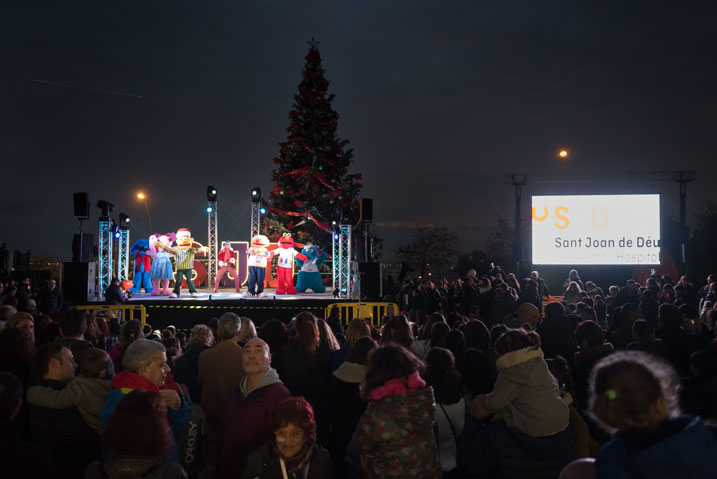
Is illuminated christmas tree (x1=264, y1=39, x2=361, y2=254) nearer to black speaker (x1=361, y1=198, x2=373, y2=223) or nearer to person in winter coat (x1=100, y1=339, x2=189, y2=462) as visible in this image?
black speaker (x1=361, y1=198, x2=373, y2=223)

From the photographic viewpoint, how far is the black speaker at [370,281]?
15.2 metres

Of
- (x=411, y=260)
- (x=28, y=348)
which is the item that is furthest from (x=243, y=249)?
(x=28, y=348)

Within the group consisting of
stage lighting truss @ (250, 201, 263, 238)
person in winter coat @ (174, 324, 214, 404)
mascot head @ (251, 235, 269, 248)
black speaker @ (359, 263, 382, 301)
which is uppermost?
stage lighting truss @ (250, 201, 263, 238)

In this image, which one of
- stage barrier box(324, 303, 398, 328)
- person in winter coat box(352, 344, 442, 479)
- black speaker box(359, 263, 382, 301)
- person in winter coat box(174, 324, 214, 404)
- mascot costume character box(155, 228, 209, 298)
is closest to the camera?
person in winter coat box(352, 344, 442, 479)

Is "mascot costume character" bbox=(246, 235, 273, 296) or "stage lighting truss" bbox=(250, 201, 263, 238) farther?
"stage lighting truss" bbox=(250, 201, 263, 238)

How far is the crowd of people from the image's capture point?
Answer: 1.97m

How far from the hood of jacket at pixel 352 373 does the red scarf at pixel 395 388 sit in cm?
106

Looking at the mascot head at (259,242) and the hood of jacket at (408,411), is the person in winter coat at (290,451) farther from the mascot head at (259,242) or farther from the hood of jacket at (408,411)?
the mascot head at (259,242)

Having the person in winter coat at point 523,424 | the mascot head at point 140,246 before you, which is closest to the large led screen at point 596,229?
the mascot head at point 140,246

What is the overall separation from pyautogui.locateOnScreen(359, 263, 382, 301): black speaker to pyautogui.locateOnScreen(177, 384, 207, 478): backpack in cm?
1177

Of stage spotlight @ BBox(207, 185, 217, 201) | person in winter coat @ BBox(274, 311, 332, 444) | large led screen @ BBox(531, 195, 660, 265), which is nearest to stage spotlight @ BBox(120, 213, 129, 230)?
stage spotlight @ BBox(207, 185, 217, 201)

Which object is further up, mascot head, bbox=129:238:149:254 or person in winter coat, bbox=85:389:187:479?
mascot head, bbox=129:238:149:254

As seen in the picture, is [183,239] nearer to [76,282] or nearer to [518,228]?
[76,282]

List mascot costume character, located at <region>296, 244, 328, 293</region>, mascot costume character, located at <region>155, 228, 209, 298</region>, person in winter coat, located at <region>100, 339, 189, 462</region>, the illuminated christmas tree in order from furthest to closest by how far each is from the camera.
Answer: the illuminated christmas tree → mascot costume character, located at <region>296, 244, 328, 293</region> → mascot costume character, located at <region>155, 228, 209, 298</region> → person in winter coat, located at <region>100, 339, 189, 462</region>
